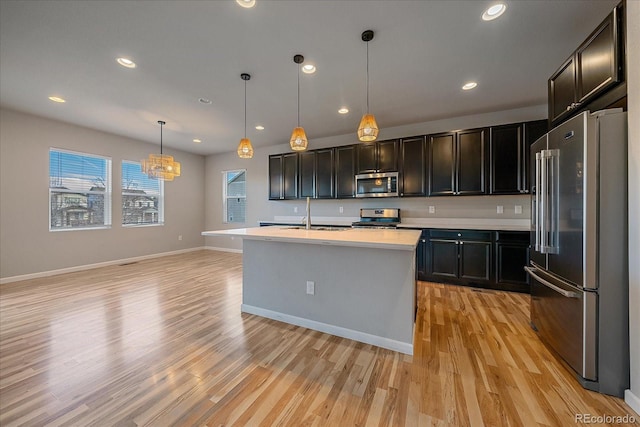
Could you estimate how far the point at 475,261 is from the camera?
11.8 ft

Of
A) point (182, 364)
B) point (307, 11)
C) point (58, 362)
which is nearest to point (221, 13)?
point (307, 11)

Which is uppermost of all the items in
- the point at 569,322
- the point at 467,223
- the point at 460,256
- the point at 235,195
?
the point at 235,195

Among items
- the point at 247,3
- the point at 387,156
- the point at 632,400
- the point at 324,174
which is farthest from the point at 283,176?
the point at 632,400

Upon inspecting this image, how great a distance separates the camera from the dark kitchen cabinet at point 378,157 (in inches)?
172

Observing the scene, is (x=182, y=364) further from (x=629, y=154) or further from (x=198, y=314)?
(x=629, y=154)

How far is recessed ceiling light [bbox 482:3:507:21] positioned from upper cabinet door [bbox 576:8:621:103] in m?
0.64

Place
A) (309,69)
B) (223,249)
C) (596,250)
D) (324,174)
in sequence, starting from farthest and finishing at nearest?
(223,249) < (324,174) < (309,69) < (596,250)

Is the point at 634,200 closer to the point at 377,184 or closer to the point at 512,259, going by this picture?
the point at 512,259

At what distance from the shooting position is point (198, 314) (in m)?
2.72

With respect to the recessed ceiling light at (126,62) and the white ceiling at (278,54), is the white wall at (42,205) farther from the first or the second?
the recessed ceiling light at (126,62)

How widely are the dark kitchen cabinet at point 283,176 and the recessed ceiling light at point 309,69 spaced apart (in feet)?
8.40

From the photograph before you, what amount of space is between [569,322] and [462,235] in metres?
1.99

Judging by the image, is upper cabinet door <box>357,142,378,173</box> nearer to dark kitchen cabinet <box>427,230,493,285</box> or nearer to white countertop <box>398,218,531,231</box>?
white countertop <box>398,218,531,231</box>

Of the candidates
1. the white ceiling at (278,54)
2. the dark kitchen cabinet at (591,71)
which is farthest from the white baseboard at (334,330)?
the white ceiling at (278,54)
